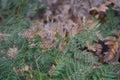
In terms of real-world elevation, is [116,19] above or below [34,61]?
above

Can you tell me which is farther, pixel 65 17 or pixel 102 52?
pixel 65 17

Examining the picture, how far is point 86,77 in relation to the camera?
130 cm

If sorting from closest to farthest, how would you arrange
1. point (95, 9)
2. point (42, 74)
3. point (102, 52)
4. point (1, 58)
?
1. point (42, 74)
2. point (1, 58)
3. point (102, 52)
4. point (95, 9)

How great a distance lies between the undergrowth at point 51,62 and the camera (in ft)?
4.12

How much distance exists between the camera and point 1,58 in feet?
4.37

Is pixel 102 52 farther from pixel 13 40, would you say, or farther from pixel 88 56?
pixel 13 40

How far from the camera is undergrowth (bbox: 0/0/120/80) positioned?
1.26 metres

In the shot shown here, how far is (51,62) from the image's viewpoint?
135cm

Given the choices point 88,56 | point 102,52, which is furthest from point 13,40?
point 102,52

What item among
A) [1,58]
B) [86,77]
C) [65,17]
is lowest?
[86,77]

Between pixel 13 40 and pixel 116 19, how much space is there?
0.82 meters

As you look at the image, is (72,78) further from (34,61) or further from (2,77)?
(2,77)

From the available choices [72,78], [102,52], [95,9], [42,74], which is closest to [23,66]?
[42,74]

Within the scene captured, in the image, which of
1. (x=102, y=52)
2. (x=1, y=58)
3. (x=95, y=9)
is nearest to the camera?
(x=1, y=58)
